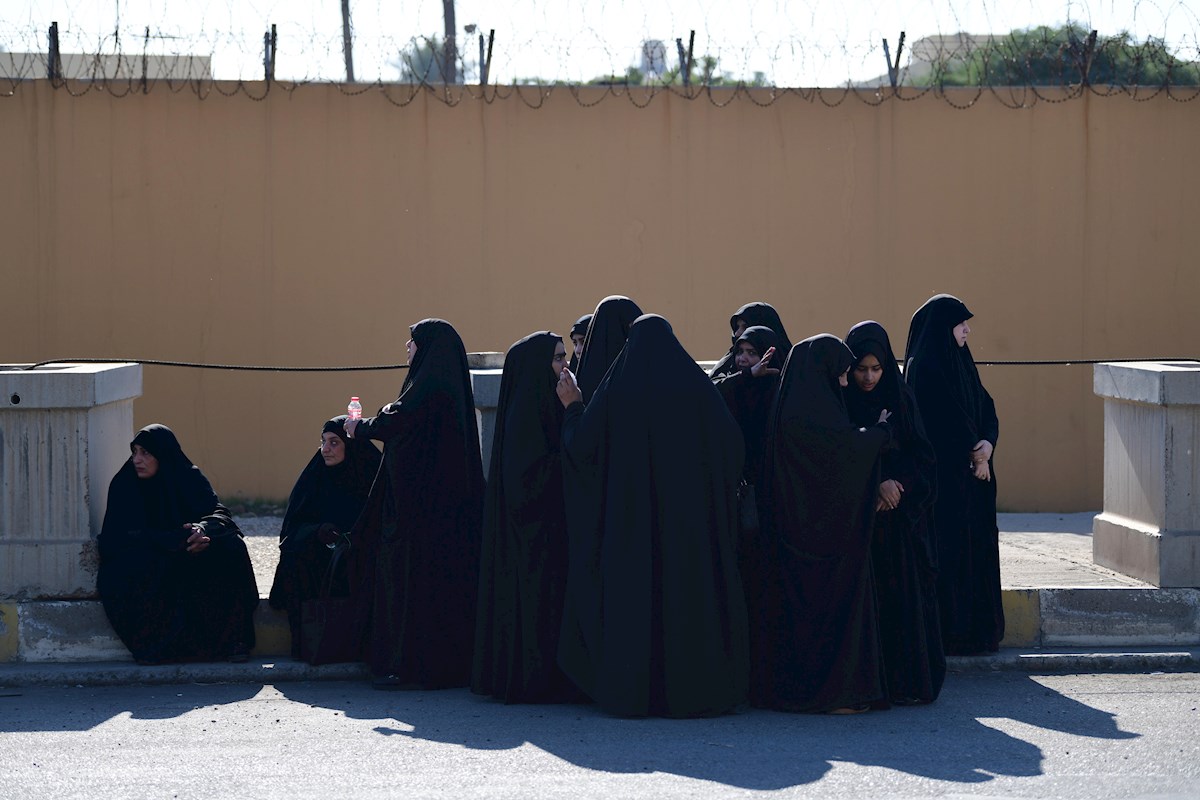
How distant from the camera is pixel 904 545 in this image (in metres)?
5.66

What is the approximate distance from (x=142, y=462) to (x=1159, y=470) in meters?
4.35

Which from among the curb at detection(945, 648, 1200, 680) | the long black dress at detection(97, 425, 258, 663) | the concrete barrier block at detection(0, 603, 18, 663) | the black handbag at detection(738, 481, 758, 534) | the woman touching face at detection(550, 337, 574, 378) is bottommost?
the curb at detection(945, 648, 1200, 680)

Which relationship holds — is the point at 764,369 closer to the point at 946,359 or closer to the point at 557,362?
the point at 946,359

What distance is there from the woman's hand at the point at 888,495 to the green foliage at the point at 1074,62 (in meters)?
5.23

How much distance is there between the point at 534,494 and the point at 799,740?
53.2 inches

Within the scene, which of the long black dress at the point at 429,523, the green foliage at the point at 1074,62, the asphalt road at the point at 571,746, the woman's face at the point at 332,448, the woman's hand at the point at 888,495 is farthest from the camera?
the green foliage at the point at 1074,62

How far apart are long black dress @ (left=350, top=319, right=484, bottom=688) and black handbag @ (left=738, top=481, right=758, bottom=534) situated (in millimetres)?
1082

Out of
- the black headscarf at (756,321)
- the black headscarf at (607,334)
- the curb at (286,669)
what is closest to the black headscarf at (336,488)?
the curb at (286,669)

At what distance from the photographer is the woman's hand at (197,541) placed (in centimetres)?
614

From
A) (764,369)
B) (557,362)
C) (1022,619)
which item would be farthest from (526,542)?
(1022,619)

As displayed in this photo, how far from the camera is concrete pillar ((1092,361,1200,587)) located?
6.57 meters

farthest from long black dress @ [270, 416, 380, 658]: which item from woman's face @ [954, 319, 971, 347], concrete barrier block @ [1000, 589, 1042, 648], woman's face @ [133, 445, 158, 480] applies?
concrete barrier block @ [1000, 589, 1042, 648]

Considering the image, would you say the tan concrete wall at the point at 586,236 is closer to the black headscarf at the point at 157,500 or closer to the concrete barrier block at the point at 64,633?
the black headscarf at the point at 157,500

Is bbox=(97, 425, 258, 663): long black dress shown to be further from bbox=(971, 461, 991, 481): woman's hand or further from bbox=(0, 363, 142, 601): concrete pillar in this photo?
bbox=(971, 461, 991, 481): woman's hand
